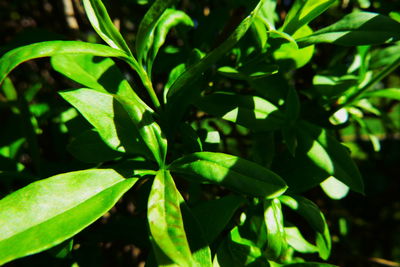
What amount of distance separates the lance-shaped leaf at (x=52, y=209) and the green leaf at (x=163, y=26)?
270 millimetres

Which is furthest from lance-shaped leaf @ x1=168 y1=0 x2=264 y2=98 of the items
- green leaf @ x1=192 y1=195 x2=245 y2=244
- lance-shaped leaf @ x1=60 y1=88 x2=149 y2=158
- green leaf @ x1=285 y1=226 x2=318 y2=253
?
green leaf @ x1=285 y1=226 x2=318 y2=253

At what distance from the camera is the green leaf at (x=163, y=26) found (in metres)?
0.70

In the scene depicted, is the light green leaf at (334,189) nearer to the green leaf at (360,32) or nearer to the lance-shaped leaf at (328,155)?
the lance-shaped leaf at (328,155)

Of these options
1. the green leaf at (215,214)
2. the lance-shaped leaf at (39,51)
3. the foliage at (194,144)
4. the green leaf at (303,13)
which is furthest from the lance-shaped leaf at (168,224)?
the green leaf at (303,13)

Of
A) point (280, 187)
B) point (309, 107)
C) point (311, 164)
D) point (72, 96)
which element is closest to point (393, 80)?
point (309, 107)

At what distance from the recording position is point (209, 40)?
101 cm

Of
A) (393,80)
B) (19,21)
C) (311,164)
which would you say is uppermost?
(19,21)

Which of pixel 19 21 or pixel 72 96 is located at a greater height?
pixel 72 96

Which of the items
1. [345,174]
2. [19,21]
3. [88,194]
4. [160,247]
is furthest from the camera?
[19,21]

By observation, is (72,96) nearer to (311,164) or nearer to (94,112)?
(94,112)

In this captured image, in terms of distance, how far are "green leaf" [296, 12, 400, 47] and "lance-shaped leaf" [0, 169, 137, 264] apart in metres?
0.48

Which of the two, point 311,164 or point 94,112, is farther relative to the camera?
point 311,164

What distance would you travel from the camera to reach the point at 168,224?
506 millimetres

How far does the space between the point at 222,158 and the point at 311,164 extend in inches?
11.1
